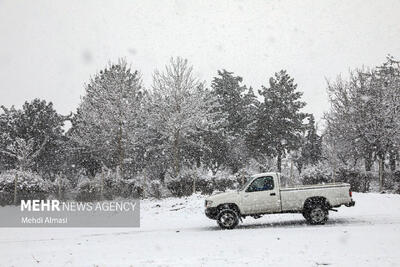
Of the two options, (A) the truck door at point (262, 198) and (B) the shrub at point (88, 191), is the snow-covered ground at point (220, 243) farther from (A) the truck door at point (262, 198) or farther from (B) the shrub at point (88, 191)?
(B) the shrub at point (88, 191)

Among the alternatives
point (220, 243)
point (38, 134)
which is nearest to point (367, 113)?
point (220, 243)

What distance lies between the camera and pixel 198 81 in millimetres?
30516

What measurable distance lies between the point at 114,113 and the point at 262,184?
1914 cm

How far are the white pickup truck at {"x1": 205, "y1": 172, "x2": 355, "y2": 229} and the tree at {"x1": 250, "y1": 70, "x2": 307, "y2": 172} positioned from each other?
30.2 meters

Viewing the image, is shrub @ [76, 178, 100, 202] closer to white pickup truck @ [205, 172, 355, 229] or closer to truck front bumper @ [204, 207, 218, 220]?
truck front bumper @ [204, 207, 218, 220]

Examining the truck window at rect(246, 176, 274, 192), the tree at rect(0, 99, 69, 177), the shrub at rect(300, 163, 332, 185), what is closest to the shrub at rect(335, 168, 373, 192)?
the shrub at rect(300, 163, 332, 185)

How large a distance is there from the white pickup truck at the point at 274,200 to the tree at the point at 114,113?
1679 centimetres

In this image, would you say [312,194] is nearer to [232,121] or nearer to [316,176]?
[316,176]

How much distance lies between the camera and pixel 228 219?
13016 millimetres

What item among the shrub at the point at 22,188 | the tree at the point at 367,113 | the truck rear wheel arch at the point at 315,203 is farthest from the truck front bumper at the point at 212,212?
the tree at the point at 367,113

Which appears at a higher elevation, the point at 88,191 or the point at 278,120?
the point at 278,120

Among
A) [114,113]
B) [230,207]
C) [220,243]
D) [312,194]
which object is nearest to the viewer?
[220,243]

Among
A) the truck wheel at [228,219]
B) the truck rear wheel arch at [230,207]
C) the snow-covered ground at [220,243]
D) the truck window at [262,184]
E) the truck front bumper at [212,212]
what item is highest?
the truck window at [262,184]

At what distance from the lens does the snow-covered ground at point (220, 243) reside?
8.32 meters
